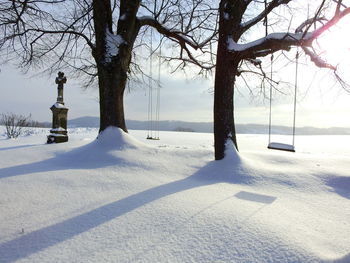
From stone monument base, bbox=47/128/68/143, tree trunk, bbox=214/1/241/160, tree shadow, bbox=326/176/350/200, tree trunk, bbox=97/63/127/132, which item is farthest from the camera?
stone monument base, bbox=47/128/68/143

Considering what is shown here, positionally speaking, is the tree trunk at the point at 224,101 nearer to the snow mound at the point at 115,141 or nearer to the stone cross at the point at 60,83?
→ the snow mound at the point at 115,141

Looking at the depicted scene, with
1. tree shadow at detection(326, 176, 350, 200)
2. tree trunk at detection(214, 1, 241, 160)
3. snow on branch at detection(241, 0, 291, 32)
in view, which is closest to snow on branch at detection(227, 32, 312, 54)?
tree trunk at detection(214, 1, 241, 160)

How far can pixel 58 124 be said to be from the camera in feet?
Result: 30.7

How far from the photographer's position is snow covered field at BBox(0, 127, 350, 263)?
6.26 feet

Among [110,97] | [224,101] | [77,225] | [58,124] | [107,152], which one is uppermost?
[110,97]

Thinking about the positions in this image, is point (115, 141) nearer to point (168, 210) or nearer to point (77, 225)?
point (168, 210)

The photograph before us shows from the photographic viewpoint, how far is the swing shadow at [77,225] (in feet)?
6.22

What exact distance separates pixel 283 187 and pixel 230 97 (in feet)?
7.47

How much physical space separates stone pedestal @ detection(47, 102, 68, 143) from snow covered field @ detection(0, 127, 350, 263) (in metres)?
4.14

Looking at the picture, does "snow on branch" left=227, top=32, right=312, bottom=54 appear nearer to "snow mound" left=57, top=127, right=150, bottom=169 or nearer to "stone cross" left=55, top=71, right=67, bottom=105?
"snow mound" left=57, top=127, right=150, bottom=169

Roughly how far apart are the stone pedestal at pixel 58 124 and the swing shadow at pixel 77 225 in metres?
6.90

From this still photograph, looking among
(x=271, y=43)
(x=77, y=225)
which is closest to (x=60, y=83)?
(x=271, y=43)

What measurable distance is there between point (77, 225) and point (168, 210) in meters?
0.90

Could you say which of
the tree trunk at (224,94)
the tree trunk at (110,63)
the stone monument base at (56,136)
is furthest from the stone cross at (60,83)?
the tree trunk at (224,94)
